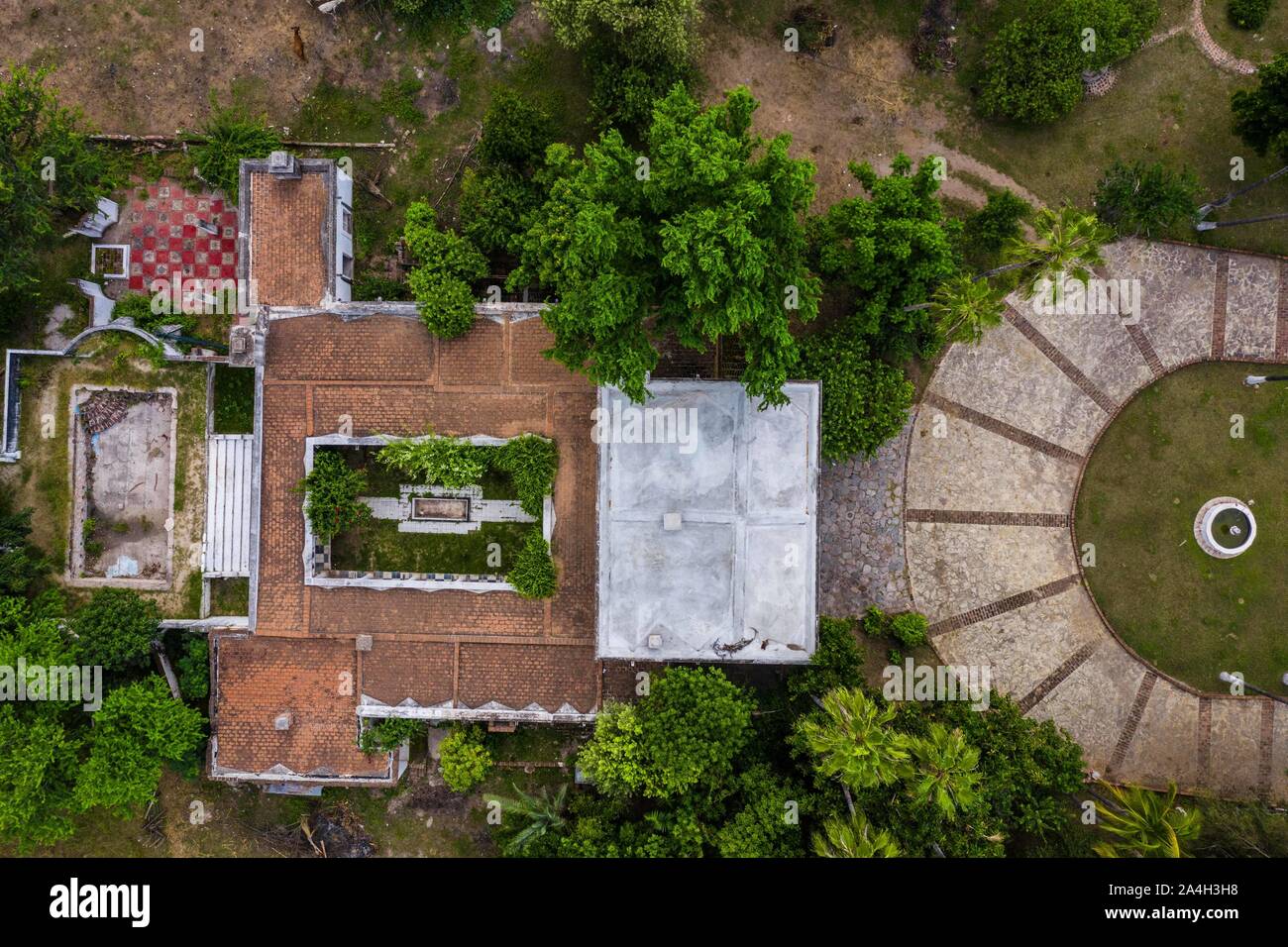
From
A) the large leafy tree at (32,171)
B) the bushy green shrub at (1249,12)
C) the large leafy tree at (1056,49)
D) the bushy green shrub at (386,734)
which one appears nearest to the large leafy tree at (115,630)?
the bushy green shrub at (386,734)

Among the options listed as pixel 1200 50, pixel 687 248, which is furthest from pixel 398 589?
pixel 1200 50

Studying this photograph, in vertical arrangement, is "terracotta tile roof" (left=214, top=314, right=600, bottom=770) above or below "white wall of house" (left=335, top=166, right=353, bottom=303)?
below

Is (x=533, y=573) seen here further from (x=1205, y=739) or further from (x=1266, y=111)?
(x=1266, y=111)

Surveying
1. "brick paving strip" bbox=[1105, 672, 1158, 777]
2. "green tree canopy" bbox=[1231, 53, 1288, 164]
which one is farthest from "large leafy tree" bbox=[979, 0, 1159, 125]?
"brick paving strip" bbox=[1105, 672, 1158, 777]

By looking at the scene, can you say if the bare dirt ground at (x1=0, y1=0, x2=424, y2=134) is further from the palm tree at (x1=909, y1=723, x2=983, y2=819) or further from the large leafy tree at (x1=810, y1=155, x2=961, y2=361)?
the palm tree at (x1=909, y1=723, x2=983, y2=819)

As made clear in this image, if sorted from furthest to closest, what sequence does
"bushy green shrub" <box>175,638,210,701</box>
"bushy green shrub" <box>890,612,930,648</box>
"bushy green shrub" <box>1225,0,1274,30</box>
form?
1. "bushy green shrub" <box>1225,0,1274,30</box>
2. "bushy green shrub" <box>890,612,930,648</box>
3. "bushy green shrub" <box>175,638,210,701</box>

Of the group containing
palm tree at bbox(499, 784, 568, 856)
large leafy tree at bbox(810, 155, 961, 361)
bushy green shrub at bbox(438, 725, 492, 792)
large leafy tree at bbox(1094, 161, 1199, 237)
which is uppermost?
large leafy tree at bbox(1094, 161, 1199, 237)

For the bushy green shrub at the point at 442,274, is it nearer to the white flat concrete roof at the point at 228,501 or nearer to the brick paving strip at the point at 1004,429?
the white flat concrete roof at the point at 228,501
